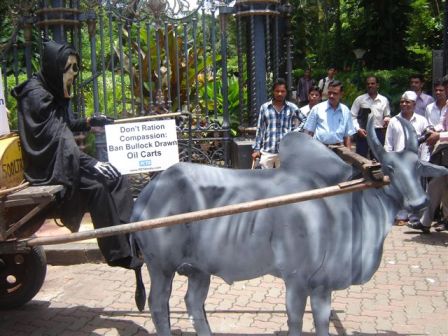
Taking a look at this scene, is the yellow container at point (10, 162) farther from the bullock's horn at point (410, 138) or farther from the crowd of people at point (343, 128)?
the crowd of people at point (343, 128)

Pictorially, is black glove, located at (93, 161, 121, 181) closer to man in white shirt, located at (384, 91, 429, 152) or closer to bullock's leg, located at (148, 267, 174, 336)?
bullock's leg, located at (148, 267, 174, 336)

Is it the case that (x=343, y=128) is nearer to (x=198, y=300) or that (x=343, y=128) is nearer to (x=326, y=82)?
(x=198, y=300)

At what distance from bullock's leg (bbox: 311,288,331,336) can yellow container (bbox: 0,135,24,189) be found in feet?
7.21

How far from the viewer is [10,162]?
414cm

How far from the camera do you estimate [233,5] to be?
8.29 metres

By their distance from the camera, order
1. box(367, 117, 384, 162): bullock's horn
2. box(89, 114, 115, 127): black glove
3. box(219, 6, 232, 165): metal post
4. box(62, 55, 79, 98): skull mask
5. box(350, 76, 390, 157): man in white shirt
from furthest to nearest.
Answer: box(350, 76, 390, 157): man in white shirt → box(219, 6, 232, 165): metal post → box(89, 114, 115, 127): black glove → box(62, 55, 79, 98): skull mask → box(367, 117, 384, 162): bullock's horn

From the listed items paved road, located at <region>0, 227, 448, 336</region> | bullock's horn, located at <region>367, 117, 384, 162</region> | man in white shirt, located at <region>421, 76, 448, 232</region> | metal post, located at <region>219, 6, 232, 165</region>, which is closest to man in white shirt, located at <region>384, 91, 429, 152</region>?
man in white shirt, located at <region>421, 76, 448, 232</region>

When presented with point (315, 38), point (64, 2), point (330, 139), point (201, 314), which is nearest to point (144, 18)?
point (64, 2)

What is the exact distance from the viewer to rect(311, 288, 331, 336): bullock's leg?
3.47 meters

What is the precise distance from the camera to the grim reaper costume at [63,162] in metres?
4.22

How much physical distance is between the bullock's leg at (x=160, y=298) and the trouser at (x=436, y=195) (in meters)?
4.47

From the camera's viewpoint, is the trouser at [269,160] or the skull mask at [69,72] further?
the trouser at [269,160]

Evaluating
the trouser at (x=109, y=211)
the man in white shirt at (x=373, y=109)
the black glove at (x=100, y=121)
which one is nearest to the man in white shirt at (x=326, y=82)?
the man in white shirt at (x=373, y=109)

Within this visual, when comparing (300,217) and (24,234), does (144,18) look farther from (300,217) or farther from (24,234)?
(300,217)
